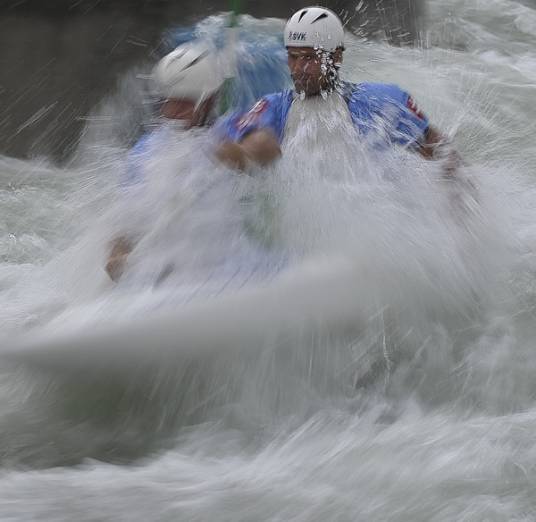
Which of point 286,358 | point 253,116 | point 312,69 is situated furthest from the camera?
point 253,116

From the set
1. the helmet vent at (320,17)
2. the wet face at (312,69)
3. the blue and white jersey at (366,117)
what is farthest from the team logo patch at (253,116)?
the helmet vent at (320,17)

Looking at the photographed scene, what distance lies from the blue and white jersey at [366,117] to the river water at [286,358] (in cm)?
12

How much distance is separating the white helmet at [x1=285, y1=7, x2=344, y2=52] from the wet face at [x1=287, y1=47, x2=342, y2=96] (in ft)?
0.08

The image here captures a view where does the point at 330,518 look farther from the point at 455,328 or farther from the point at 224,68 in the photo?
the point at 224,68

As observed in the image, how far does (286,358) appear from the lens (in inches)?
127

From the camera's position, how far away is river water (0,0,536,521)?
2820 millimetres

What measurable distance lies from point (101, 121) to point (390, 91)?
11.4 ft

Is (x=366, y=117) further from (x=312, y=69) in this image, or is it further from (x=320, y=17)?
(x=320, y=17)

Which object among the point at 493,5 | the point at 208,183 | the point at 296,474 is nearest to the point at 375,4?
the point at 493,5

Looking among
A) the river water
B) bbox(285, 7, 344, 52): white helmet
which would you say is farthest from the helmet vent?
the river water

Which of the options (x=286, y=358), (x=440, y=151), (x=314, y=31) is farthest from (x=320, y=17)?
(x=286, y=358)

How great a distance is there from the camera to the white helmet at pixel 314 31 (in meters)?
3.40

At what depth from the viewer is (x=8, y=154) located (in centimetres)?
623

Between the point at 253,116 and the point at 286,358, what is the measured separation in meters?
0.90
